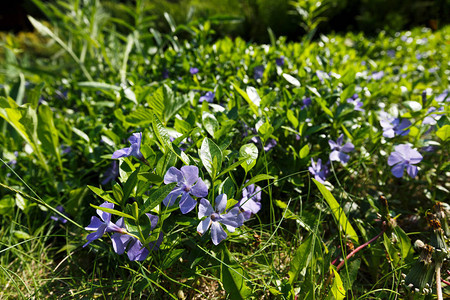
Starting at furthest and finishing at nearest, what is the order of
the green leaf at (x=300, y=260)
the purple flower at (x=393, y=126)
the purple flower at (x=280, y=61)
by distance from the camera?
the purple flower at (x=280, y=61), the purple flower at (x=393, y=126), the green leaf at (x=300, y=260)

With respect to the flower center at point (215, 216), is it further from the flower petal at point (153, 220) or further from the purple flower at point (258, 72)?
the purple flower at point (258, 72)

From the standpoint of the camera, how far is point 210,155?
37.9 inches

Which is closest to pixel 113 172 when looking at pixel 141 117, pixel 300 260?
pixel 141 117

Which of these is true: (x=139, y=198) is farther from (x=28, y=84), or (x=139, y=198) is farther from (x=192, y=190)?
(x=28, y=84)

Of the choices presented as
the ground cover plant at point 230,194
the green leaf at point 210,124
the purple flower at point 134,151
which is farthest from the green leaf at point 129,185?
the green leaf at point 210,124

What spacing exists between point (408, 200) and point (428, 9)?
6407 mm

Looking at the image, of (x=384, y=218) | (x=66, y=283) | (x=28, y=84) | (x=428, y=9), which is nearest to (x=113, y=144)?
(x=66, y=283)

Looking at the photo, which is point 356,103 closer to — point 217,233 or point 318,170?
point 318,170

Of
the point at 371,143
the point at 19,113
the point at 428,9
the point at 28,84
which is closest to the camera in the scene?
the point at 19,113

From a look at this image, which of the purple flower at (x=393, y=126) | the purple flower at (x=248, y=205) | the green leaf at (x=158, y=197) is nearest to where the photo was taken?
the green leaf at (x=158, y=197)

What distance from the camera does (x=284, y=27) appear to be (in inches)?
253

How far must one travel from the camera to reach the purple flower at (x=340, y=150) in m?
1.32

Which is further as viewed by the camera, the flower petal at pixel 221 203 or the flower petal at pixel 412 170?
the flower petal at pixel 412 170

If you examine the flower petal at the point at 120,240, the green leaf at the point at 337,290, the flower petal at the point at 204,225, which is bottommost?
the green leaf at the point at 337,290
